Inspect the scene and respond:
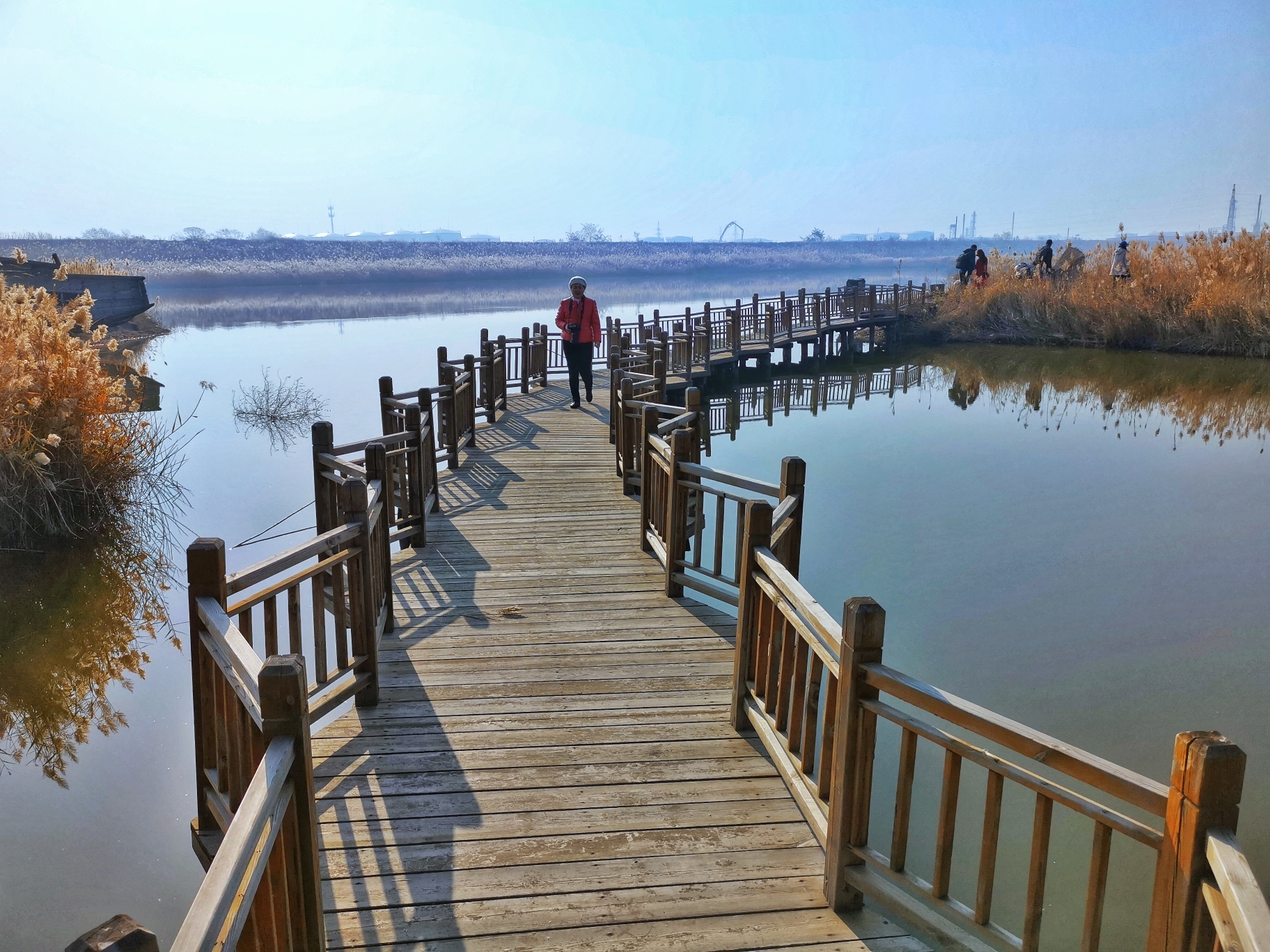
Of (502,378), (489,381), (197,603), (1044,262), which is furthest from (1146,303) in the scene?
(197,603)

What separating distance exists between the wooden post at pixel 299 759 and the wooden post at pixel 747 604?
7.60 ft

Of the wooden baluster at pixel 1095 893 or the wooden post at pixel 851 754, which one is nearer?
A: the wooden baluster at pixel 1095 893

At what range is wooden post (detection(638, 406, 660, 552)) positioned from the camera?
287 inches

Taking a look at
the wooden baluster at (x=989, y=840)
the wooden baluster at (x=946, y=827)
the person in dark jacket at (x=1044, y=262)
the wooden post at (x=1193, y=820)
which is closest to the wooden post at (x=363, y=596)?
the wooden baluster at (x=946, y=827)

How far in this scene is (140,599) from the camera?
869cm

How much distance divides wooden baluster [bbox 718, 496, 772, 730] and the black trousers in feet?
34.1

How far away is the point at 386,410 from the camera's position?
899 cm

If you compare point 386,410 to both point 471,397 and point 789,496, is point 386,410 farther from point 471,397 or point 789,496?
point 789,496

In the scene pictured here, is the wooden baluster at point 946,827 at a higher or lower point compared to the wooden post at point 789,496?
lower

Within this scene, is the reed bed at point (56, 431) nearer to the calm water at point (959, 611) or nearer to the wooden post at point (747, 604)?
the calm water at point (959, 611)

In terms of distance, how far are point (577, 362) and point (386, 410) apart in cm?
641

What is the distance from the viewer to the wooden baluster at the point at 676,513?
625cm

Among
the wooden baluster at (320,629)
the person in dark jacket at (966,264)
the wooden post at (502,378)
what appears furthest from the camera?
the person in dark jacket at (966,264)

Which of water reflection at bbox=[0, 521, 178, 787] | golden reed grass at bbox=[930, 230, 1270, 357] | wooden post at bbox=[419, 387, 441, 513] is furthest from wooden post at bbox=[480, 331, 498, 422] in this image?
golden reed grass at bbox=[930, 230, 1270, 357]
